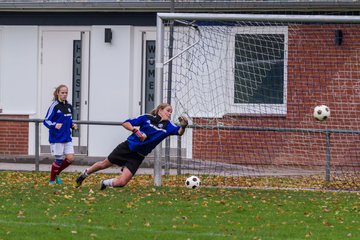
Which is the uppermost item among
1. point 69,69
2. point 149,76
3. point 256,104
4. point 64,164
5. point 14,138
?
point 69,69

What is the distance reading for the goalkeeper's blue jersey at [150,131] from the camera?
638 inches

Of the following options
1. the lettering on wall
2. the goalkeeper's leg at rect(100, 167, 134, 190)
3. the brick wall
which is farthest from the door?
the goalkeeper's leg at rect(100, 167, 134, 190)

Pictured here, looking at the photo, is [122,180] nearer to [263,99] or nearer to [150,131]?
[150,131]

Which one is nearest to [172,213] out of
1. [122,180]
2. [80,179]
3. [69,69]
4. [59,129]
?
[122,180]

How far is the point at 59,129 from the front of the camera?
17859 millimetres

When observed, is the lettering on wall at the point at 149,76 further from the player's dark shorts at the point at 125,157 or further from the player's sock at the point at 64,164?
the player's dark shorts at the point at 125,157

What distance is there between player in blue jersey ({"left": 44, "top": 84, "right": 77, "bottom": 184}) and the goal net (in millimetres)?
1787

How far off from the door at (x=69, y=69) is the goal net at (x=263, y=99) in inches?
151

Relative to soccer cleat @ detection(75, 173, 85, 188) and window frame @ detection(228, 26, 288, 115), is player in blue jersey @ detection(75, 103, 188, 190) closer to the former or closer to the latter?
soccer cleat @ detection(75, 173, 85, 188)

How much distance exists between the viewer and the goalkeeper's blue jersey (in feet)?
53.2

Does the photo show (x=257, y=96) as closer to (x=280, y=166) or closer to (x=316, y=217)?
(x=280, y=166)

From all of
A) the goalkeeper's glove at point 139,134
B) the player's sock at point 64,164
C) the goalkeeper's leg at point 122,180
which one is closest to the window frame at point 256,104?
the player's sock at point 64,164

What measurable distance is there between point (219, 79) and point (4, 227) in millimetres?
8524

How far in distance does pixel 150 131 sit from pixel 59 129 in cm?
223
